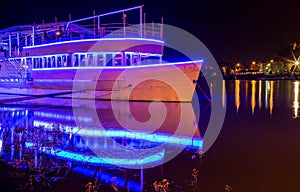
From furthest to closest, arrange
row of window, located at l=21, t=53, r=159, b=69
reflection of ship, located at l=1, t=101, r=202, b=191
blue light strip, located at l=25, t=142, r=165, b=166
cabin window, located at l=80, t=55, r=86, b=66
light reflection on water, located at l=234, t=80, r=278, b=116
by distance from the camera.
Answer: cabin window, located at l=80, t=55, r=86, b=66
row of window, located at l=21, t=53, r=159, b=69
light reflection on water, located at l=234, t=80, r=278, b=116
reflection of ship, located at l=1, t=101, r=202, b=191
blue light strip, located at l=25, t=142, r=165, b=166

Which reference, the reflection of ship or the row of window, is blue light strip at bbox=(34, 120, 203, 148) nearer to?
the reflection of ship

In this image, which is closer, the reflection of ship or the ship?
the reflection of ship

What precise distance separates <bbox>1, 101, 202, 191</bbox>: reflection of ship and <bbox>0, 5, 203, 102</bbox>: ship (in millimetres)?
4623

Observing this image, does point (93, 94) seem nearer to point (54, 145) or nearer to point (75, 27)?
point (75, 27)

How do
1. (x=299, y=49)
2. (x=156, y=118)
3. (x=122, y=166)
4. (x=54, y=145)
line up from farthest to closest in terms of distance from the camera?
(x=299, y=49), (x=156, y=118), (x=54, y=145), (x=122, y=166)

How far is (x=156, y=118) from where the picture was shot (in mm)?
17016

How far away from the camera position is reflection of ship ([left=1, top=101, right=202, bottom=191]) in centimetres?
923

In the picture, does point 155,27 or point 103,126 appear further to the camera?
point 155,27

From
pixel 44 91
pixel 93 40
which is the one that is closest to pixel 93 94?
pixel 93 40

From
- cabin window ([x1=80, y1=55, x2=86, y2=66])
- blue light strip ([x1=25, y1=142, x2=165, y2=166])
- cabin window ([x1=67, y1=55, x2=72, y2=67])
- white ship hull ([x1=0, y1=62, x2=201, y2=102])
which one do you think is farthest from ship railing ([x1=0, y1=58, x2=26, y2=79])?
blue light strip ([x1=25, y1=142, x2=165, y2=166])

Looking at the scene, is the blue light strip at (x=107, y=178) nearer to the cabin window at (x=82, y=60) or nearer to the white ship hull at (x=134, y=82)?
the white ship hull at (x=134, y=82)

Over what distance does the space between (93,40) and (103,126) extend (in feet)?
37.3

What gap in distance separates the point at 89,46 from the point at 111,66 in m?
2.35

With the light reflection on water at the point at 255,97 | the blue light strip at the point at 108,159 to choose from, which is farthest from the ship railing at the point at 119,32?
the blue light strip at the point at 108,159
